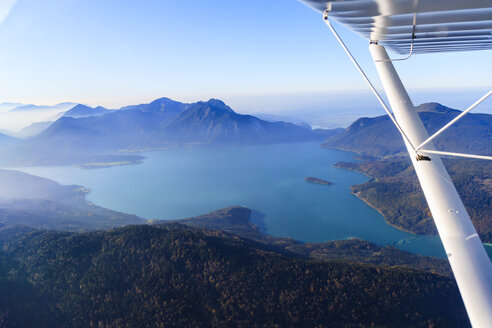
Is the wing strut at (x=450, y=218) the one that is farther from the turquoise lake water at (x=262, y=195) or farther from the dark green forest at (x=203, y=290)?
the turquoise lake water at (x=262, y=195)

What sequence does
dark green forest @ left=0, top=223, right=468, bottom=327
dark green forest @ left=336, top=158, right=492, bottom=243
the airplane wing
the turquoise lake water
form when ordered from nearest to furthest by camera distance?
the airplane wing → dark green forest @ left=0, top=223, right=468, bottom=327 → dark green forest @ left=336, top=158, right=492, bottom=243 → the turquoise lake water

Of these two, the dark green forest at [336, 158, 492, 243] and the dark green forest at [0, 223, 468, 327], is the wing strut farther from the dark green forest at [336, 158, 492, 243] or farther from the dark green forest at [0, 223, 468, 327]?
the dark green forest at [336, 158, 492, 243]

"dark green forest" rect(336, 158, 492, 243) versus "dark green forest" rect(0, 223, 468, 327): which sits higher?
"dark green forest" rect(0, 223, 468, 327)

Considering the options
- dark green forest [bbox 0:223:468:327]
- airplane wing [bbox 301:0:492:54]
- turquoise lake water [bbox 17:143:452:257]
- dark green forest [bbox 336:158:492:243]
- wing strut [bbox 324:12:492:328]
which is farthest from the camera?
turquoise lake water [bbox 17:143:452:257]

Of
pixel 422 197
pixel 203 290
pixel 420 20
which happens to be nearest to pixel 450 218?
pixel 420 20

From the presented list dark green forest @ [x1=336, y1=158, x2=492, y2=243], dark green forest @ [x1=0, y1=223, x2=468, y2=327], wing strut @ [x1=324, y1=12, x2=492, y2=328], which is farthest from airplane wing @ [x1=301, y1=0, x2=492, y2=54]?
dark green forest @ [x1=336, y1=158, x2=492, y2=243]

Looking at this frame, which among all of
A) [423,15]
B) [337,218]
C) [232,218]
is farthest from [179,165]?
[423,15]
